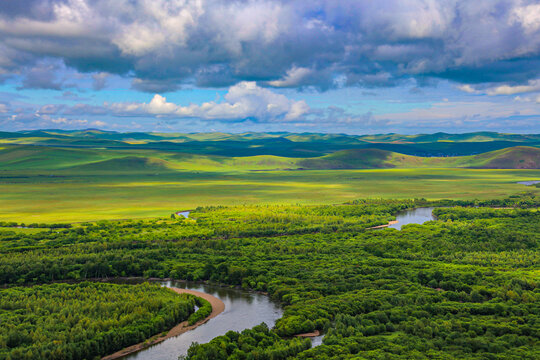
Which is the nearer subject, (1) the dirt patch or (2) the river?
(1) the dirt patch

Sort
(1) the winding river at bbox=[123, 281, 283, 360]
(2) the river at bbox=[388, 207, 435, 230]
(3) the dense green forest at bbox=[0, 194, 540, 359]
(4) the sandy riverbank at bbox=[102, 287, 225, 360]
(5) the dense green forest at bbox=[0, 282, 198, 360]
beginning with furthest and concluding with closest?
(2) the river at bbox=[388, 207, 435, 230], (1) the winding river at bbox=[123, 281, 283, 360], (4) the sandy riverbank at bbox=[102, 287, 225, 360], (3) the dense green forest at bbox=[0, 194, 540, 359], (5) the dense green forest at bbox=[0, 282, 198, 360]

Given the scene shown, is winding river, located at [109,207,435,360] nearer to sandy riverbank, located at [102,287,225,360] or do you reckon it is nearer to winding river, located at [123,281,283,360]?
winding river, located at [123,281,283,360]

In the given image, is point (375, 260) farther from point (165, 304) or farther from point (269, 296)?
point (165, 304)

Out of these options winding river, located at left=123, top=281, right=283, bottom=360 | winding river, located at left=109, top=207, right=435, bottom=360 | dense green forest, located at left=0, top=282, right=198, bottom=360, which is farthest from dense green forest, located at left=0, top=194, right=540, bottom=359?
dense green forest, located at left=0, top=282, right=198, bottom=360

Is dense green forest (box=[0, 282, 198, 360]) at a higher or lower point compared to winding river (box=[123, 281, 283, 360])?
higher

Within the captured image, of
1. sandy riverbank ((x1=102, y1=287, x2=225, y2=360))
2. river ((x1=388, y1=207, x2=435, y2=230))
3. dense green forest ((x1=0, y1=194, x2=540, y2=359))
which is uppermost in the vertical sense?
river ((x1=388, y1=207, x2=435, y2=230))

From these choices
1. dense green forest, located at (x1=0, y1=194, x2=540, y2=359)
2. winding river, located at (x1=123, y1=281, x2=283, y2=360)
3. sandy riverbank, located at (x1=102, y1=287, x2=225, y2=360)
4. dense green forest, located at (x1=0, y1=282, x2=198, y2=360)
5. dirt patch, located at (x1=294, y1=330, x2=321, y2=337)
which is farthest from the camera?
dirt patch, located at (x1=294, y1=330, x2=321, y2=337)
